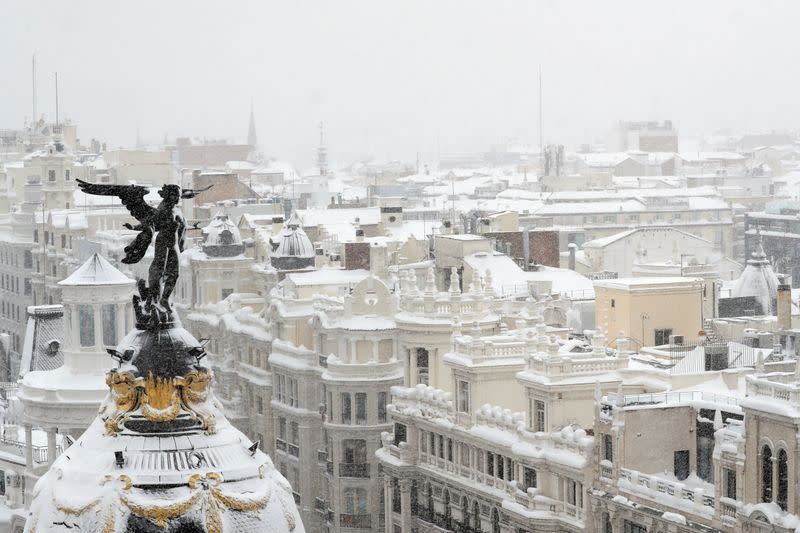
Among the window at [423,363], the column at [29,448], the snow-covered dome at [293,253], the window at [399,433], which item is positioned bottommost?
the window at [399,433]

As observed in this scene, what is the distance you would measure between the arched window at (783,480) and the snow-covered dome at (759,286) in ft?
131

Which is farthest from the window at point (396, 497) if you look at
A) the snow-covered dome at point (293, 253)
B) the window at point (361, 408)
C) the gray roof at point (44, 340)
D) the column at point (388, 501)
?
the snow-covered dome at point (293, 253)

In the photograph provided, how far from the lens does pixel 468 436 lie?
61094 millimetres

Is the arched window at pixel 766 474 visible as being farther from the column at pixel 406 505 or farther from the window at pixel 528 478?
the column at pixel 406 505

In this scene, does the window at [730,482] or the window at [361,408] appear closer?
the window at [730,482]

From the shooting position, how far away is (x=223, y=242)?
95625 mm

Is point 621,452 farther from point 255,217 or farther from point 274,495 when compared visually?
point 255,217

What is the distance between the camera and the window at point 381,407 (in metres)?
74.1

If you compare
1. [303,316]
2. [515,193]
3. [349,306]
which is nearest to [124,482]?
[349,306]

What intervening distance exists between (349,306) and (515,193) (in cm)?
11880

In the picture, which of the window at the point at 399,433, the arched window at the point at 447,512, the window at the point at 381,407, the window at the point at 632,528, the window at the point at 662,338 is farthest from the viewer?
the window at the point at 381,407

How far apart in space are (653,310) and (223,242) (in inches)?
1280

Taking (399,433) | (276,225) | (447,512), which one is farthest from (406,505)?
(276,225)

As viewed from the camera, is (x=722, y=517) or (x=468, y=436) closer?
(x=722, y=517)
